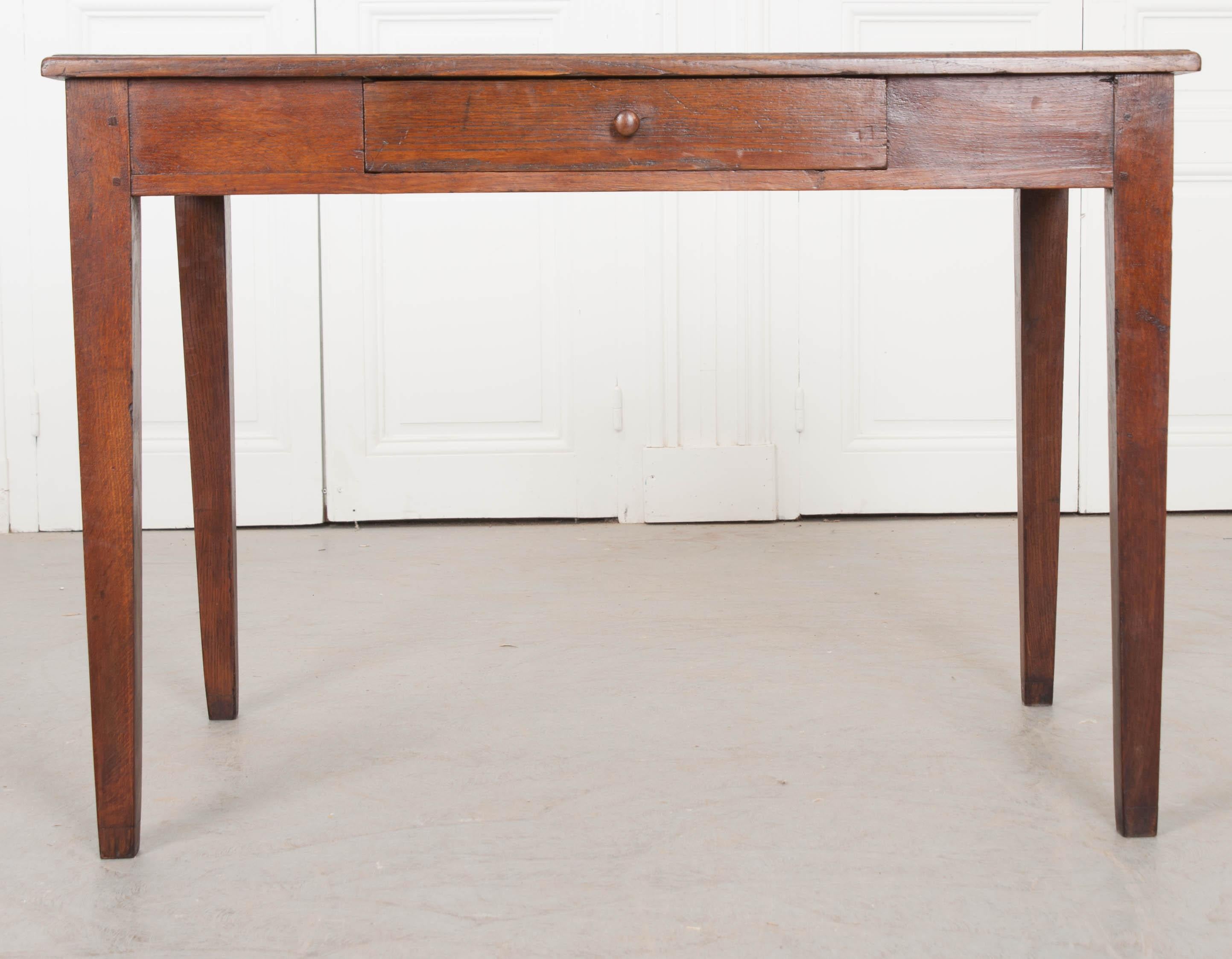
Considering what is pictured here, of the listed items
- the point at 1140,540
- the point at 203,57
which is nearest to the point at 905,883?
the point at 1140,540

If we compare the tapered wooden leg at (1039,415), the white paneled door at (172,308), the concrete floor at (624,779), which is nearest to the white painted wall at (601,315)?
the white paneled door at (172,308)

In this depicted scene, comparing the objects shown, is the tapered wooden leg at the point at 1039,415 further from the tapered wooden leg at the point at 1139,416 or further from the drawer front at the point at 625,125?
the drawer front at the point at 625,125

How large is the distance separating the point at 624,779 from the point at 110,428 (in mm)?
611

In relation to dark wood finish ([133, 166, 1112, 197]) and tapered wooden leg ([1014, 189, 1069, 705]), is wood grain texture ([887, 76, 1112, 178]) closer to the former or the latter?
dark wood finish ([133, 166, 1112, 197])

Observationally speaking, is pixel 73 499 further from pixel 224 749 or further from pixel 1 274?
pixel 224 749

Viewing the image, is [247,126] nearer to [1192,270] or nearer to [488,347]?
[488,347]

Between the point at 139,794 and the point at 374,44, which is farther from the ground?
the point at 374,44

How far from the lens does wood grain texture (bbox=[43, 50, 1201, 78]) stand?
98 cm

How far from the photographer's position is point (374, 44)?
108 inches

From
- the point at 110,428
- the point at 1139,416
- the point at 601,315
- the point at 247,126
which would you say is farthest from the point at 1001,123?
the point at 601,315

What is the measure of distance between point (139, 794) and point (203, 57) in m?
0.66

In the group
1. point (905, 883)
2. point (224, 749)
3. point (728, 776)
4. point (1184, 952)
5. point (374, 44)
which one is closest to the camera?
point (1184, 952)

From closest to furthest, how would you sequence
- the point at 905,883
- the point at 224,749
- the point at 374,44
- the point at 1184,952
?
the point at 1184,952 < the point at 905,883 < the point at 224,749 < the point at 374,44

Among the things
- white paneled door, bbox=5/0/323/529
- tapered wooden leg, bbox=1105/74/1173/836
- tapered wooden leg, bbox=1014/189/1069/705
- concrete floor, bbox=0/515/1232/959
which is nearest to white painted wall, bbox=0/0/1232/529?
white paneled door, bbox=5/0/323/529
